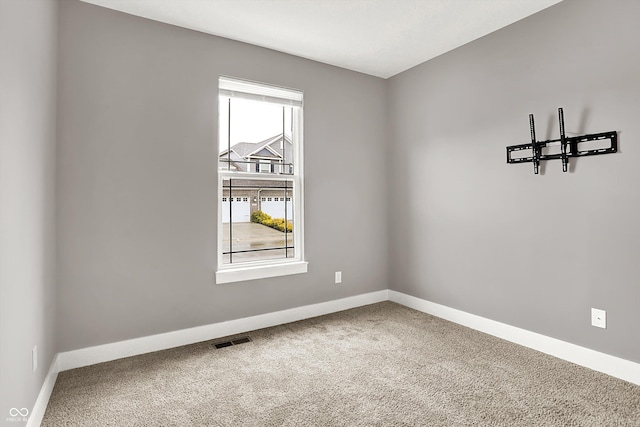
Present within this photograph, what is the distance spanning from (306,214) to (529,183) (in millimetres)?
1947

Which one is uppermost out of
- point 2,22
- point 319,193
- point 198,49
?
point 198,49

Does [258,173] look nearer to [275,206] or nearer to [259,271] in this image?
[275,206]

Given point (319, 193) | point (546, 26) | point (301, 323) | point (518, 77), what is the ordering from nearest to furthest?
point (546, 26), point (518, 77), point (301, 323), point (319, 193)

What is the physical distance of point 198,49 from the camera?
9.68ft

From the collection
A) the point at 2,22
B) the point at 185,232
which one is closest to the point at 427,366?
the point at 185,232

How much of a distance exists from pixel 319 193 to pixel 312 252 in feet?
1.98

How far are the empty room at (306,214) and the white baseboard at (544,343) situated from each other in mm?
14

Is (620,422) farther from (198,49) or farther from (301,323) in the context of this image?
(198,49)

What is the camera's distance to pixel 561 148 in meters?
2.55

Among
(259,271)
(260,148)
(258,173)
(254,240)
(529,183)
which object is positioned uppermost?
(260,148)

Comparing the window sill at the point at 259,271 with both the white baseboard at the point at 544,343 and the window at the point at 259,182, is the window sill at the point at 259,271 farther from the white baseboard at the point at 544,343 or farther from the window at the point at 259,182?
the white baseboard at the point at 544,343

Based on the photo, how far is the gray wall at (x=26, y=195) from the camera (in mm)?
1410

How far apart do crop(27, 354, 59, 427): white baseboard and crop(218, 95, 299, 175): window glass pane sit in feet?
6.09

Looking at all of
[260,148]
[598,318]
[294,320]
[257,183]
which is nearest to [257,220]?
[257,183]
